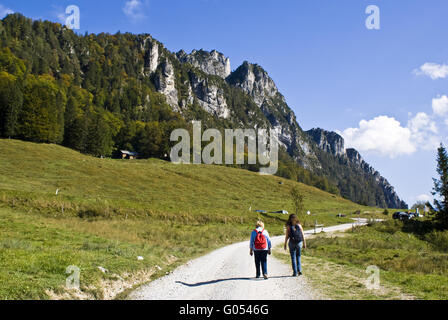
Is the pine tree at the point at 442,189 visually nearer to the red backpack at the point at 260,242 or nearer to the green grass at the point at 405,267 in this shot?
the green grass at the point at 405,267

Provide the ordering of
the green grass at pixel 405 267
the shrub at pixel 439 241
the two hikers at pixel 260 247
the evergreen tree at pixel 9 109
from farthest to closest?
the evergreen tree at pixel 9 109 < the shrub at pixel 439 241 < the two hikers at pixel 260 247 < the green grass at pixel 405 267

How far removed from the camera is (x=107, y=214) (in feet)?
117

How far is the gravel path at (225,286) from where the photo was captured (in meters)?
8.64

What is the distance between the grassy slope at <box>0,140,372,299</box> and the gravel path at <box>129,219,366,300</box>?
1.75 metres

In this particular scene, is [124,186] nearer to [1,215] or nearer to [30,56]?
[1,215]

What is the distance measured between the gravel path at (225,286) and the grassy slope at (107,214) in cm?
175

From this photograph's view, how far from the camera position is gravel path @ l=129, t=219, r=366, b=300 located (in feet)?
28.3

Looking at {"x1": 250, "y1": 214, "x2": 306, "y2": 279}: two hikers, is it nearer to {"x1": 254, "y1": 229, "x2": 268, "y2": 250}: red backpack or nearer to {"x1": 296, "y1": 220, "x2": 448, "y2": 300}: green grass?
{"x1": 254, "y1": 229, "x2": 268, "y2": 250}: red backpack

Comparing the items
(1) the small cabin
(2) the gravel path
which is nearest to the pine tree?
(2) the gravel path

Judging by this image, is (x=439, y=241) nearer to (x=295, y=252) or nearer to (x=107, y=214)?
(x=295, y=252)

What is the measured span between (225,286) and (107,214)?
29812mm

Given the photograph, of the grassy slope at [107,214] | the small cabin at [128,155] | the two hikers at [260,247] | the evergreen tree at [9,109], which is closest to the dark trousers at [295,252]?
the two hikers at [260,247]

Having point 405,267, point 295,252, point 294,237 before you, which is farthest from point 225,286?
point 405,267
